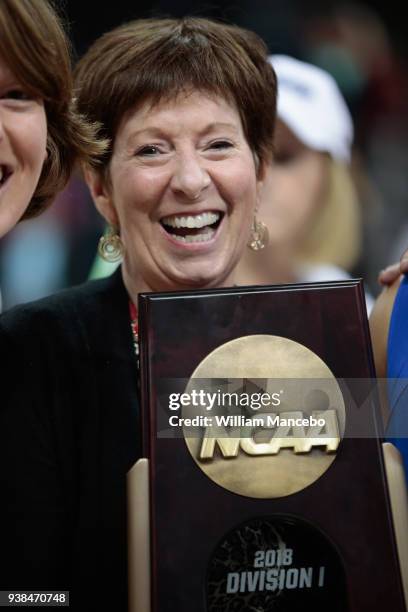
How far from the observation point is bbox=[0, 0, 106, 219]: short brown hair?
45.8 inches

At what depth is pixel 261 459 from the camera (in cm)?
115

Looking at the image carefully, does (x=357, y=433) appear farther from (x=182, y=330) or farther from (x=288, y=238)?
(x=288, y=238)

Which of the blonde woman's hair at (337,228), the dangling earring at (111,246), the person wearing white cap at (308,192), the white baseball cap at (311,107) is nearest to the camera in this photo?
the dangling earring at (111,246)

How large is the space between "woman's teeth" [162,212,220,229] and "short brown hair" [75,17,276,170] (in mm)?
154

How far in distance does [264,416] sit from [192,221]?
1.57 feet

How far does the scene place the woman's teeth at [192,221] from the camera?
154 cm

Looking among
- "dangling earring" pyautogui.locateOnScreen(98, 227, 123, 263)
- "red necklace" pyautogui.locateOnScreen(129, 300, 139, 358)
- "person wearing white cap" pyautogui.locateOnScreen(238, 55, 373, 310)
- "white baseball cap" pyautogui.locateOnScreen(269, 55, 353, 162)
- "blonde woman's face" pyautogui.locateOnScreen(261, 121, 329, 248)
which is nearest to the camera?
"red necklace" pyautogui.locateOnScreen(129, 300, 139, 358)

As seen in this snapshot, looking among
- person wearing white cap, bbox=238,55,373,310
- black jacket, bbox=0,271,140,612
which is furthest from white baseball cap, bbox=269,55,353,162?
black jacket, bbox=0,271,140,612

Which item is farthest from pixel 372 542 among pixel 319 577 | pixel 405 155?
pixel 405 155

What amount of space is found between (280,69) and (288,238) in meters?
0.59

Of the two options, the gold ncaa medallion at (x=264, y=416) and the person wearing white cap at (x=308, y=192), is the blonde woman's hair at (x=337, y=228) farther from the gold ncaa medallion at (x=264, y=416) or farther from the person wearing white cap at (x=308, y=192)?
the gold ncaa medallion at (x=264, y=416)

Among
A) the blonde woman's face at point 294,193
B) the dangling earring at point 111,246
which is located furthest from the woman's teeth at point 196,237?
the blonde woman's face at point 294,193

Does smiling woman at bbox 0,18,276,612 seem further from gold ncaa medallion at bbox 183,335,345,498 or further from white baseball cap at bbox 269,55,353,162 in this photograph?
white baseball cap at bbox 269,55,353,162

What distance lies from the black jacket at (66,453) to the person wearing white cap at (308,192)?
1.39m
